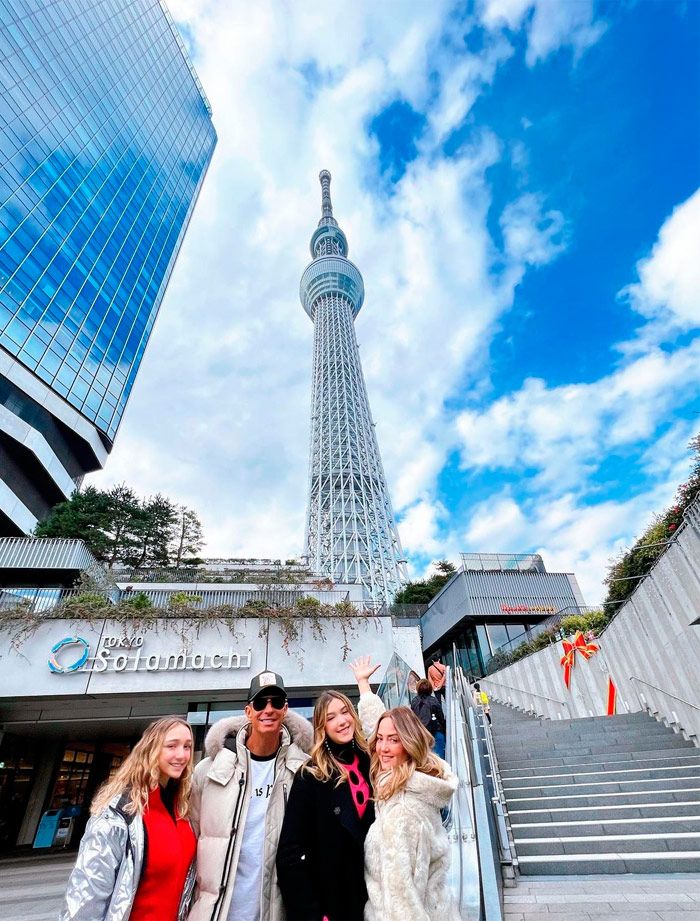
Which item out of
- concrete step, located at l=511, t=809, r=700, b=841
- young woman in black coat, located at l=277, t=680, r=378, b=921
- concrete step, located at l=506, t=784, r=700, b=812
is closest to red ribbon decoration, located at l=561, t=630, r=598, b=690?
concrete step, located at l=506, t=784, r=700, b=812

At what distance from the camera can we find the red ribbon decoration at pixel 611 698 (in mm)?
9387

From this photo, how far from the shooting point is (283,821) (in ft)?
5.99

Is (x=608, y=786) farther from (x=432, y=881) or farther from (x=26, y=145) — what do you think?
(x=26, y=145)

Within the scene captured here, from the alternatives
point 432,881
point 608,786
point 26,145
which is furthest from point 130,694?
point 26,145

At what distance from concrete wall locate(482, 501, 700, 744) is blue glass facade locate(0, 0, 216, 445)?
30014 mm

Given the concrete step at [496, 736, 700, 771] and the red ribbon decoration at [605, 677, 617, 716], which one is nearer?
the concrete step at [496, 736, 700, 771]

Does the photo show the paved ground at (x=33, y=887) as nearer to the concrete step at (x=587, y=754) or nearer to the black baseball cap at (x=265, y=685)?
the black baseball cap at (x=265, y=685)

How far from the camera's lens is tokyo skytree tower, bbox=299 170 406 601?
155 feet

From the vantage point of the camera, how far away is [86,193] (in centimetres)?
3294

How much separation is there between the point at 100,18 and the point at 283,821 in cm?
5813

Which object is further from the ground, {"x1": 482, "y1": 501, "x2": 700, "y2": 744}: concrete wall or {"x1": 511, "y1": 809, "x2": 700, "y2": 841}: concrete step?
{"x1": 482, "y1": 501, "x2": 700, "y2": 744}: concrete wall

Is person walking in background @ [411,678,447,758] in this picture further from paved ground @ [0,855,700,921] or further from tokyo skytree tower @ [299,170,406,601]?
tokyo skytree tower @ [299,170,406,601]

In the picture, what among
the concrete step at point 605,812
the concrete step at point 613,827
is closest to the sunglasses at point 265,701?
the concrete step at point 613,827

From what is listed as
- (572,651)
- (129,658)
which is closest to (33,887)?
(129,658)
